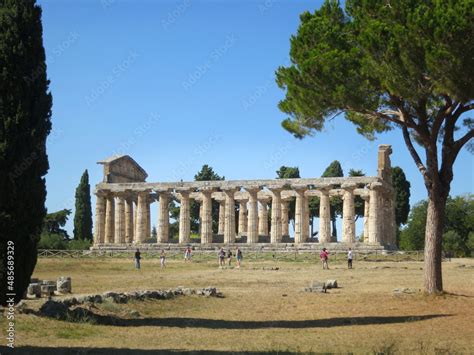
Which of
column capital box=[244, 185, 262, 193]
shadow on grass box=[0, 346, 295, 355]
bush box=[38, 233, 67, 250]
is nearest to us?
shadow on grass box=[0, 346, 295, 355]

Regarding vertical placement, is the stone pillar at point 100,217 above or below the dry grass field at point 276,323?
above

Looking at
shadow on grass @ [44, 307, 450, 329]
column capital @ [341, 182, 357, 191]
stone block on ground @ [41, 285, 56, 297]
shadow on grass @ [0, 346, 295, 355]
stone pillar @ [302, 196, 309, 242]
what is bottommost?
shadow on grass @ [44, 307, 450, 329]

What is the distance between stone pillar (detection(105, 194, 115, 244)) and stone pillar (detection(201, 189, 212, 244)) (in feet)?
35.3

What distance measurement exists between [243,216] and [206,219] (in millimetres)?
7887

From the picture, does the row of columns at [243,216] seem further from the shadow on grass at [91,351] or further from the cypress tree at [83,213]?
the shadow on grass at [91,351]

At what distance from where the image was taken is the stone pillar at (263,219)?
65188 millimetres

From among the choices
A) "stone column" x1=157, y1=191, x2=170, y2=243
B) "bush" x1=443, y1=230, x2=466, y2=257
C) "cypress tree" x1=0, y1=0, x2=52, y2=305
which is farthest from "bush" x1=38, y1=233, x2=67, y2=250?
"cypress tree" x1=0, y1=0, x2=52, y2=305

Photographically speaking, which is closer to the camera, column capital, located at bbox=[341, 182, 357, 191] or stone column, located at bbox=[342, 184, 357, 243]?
stone column, located at bbox=[342, 184, 357, 243]

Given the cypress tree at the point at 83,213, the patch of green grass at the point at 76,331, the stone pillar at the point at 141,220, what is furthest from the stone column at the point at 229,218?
the patch of green grass at the point at 76,331

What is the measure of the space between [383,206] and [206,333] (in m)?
45.2

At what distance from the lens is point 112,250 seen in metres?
60.2

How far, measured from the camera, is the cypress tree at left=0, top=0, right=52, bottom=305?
1251cm

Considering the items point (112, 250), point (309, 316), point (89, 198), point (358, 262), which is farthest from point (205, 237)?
point (309, 316)

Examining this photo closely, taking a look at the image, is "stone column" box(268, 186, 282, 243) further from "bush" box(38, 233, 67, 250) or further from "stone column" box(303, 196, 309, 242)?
"bush" box(38, 233, 67, 250)
